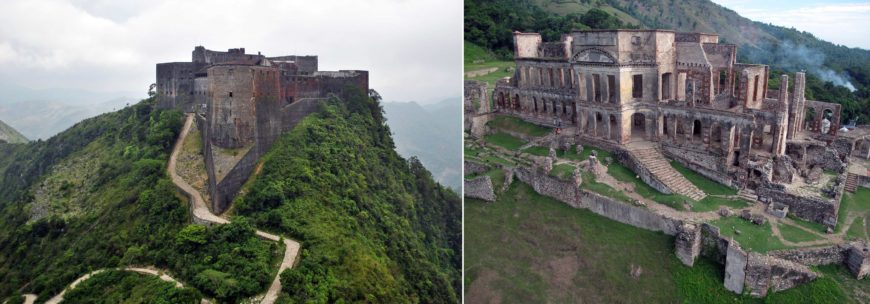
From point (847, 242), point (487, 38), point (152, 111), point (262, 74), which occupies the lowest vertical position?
point (847, 242)

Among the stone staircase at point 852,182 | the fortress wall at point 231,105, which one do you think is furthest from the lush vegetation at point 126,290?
the stone staircase at point 852,182

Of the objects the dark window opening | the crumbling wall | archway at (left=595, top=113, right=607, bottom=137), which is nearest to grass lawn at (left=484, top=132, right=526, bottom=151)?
archway at (left=595, top=113, right=607, bottom=137)

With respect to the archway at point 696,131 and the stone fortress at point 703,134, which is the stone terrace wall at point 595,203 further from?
the archway at point 696,131

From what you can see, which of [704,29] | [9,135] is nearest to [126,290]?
[9,135]

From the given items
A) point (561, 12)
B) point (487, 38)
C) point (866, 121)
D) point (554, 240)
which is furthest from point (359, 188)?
point (561, 12)

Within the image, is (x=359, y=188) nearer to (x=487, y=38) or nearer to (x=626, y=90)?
(x=626, y=90)

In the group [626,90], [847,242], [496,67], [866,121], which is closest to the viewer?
[847,242]

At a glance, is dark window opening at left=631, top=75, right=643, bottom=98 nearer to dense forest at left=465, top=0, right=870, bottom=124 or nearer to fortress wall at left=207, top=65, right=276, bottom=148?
fortress wall at left=207, top=65, right=276, bottom=148
